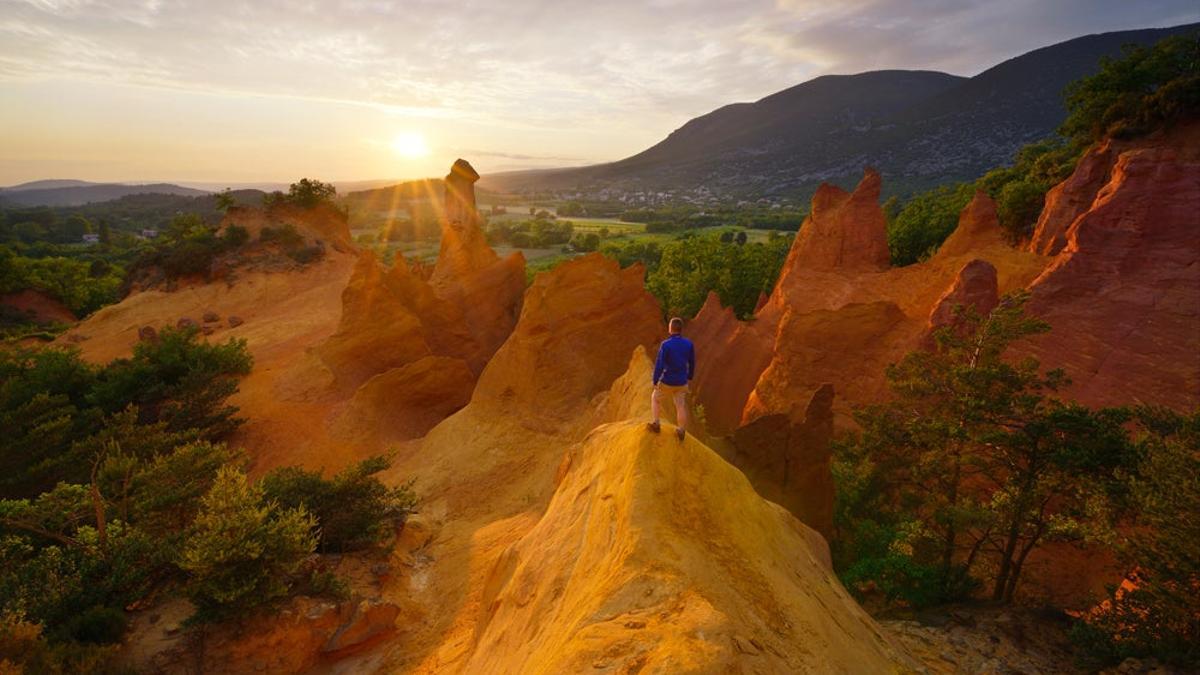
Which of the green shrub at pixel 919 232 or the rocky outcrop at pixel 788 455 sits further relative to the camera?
the green shrub at pixel 919 232

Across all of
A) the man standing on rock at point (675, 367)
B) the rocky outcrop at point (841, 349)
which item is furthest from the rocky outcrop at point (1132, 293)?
the man standing on rock at point (675, 367)

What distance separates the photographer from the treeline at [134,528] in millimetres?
10023

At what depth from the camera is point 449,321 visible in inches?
1043

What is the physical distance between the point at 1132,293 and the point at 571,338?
17.1 meters

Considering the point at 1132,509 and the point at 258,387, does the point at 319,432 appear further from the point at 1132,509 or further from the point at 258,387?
the point at 1132,509

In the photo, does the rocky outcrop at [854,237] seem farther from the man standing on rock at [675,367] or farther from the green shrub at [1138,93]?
the man standing on rock at [675,367]

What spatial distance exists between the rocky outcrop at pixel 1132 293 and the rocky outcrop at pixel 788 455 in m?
7.03

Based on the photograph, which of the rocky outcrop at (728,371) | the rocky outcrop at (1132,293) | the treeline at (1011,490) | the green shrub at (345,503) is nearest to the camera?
the treeline at (1011,490)

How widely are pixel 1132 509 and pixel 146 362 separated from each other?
33341 millimetres

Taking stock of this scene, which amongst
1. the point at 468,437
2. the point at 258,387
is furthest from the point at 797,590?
the point at 258,387

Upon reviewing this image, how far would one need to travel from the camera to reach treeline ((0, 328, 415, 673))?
10023 millimetres

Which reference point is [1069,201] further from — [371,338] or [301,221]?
[301,221]

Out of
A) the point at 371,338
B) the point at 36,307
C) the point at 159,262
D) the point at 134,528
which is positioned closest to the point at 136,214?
the point at 36,307

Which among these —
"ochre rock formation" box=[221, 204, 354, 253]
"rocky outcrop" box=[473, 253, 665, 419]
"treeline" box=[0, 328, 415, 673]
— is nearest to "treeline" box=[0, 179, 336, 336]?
"ochre rock formation" box=[221, 204, 354, 253]
